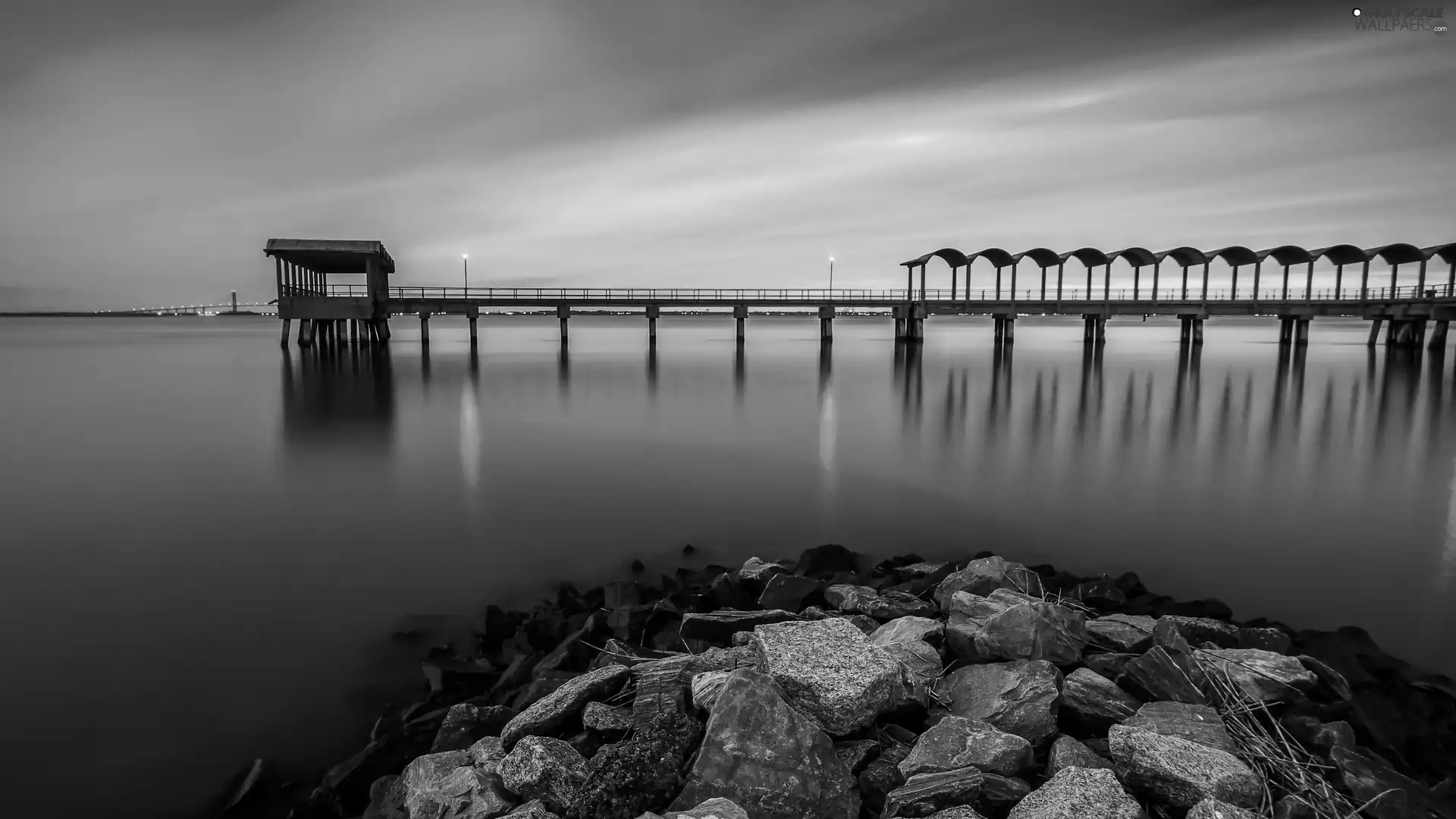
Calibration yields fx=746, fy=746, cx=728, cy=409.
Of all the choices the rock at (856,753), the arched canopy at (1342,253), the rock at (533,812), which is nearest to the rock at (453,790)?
the rock at (533,812)

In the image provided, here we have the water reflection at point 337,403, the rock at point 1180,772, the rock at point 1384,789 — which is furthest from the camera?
the water reflection at point 337,403

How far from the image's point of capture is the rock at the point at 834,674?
4.14m

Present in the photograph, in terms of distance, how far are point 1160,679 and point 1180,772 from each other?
3.93 feet

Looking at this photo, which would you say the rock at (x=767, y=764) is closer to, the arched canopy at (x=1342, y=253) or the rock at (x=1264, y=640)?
the rock at (x=1264, y=640)

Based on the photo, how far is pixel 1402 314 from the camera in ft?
177

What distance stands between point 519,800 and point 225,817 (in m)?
2.36

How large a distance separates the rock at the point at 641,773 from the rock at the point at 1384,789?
131 inches

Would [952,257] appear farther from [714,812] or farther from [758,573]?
[714,812]

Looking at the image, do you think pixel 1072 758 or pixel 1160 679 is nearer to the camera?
pixel 1072 758

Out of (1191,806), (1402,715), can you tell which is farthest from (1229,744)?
(1402,715)

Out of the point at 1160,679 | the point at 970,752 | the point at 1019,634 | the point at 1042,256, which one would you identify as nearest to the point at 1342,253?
the point at 1042,256

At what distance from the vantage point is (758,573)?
780 cm

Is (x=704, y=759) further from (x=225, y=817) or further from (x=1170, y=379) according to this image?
(x=1170, y=379)

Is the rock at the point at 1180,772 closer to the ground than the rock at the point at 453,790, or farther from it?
farther from it
